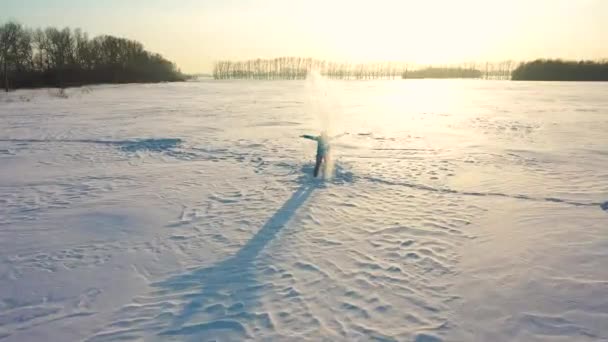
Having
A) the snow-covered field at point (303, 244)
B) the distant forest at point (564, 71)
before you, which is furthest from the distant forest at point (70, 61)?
the distant forest at point (564, 71)

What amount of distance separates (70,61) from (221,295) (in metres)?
80.4

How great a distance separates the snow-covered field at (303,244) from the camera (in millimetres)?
3738

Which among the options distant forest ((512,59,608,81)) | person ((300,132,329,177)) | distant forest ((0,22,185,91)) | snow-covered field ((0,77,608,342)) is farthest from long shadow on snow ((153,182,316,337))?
distant forest ((512,59,608,81))

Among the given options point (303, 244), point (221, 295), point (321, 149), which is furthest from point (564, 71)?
point (221, 295)

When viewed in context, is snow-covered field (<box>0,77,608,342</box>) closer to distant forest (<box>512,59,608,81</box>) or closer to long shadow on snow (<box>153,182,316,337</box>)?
long shadow on snow (<box>153,182,316,337</box>)

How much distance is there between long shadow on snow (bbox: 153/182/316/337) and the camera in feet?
12.0

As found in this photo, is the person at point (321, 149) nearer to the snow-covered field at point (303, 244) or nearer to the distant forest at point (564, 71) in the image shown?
the snow-covered field at point (303, 244)

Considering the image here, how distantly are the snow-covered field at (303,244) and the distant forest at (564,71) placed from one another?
7132cm

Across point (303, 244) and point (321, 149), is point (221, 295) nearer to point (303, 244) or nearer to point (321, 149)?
point (303, 244)

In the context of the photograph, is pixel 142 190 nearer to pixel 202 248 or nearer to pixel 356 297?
pixel 202 248

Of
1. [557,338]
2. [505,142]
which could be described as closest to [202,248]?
[557,338]

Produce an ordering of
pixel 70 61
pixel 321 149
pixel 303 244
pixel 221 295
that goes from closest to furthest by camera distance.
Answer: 1. pixel 221 295
2. pixel 303 244
3. pixel 321 149
4. pixel 70 61

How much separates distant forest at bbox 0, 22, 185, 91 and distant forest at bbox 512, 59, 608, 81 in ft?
260

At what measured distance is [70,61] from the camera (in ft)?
224
